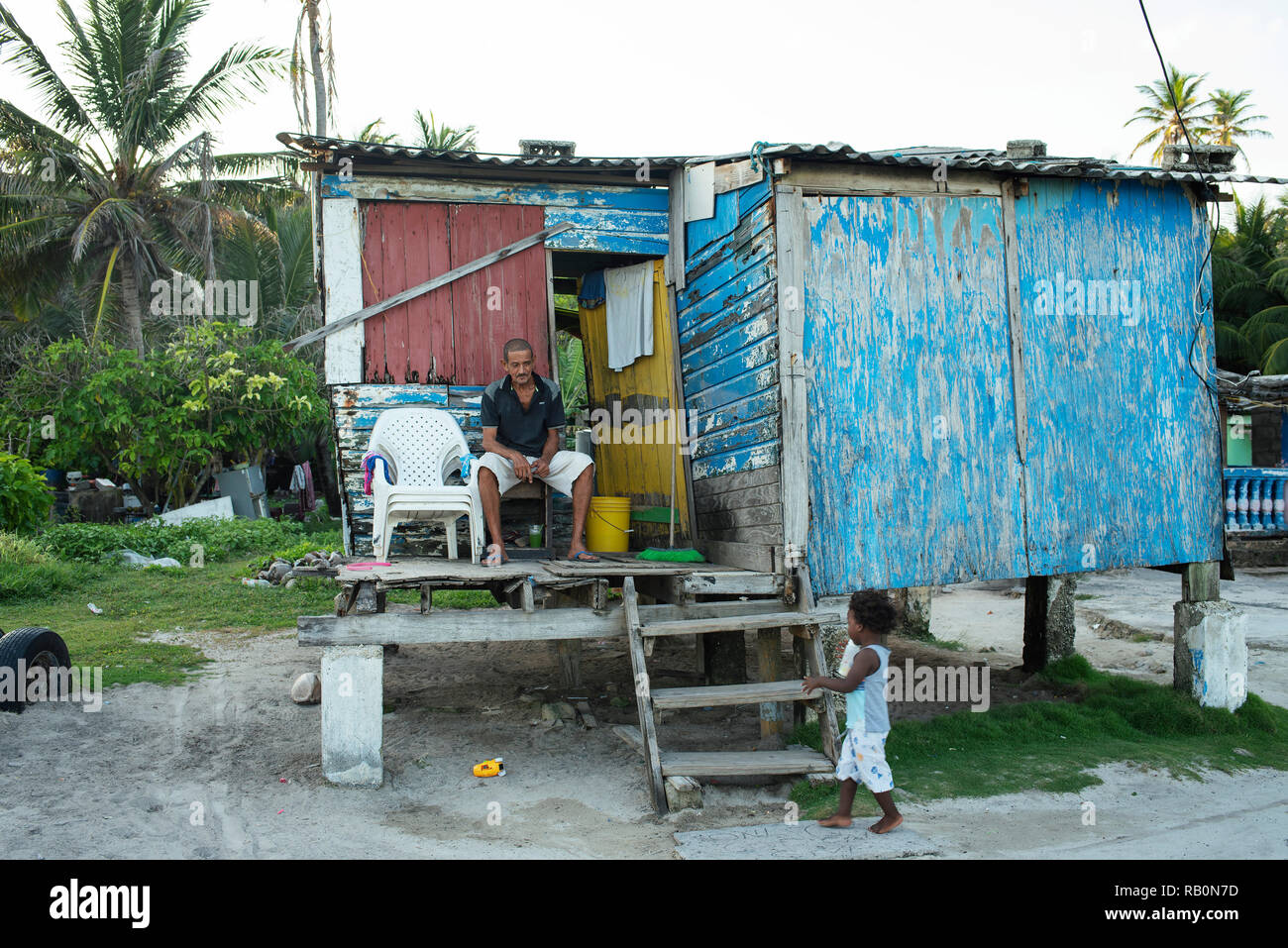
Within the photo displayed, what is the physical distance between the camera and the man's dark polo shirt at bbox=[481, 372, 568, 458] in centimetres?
698

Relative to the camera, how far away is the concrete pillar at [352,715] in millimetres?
5523

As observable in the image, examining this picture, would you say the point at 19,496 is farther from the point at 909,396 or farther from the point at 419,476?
the point at 909,396

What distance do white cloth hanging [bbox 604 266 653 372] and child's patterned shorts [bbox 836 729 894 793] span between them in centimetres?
386

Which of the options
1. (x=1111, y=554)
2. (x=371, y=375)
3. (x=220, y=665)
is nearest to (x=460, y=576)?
(x=371, y=375)

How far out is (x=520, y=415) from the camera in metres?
7.06

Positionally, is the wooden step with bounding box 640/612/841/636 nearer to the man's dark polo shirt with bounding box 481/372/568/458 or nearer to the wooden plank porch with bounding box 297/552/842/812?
the wooden plank porch with bounding box 297/552/842/812

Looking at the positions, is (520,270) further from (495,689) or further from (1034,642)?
(1034,642)

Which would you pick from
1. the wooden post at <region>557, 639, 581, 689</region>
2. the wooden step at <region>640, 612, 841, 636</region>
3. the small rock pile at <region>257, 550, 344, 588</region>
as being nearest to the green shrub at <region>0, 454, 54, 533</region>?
the small rock pile at <region>257, 550, 344, 588</region>

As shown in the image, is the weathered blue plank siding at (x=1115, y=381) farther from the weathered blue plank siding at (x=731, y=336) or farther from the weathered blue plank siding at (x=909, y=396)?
the weathered blue plank siding at (x=731, y=336)

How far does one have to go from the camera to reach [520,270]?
7.77 m

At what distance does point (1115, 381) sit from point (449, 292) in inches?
197

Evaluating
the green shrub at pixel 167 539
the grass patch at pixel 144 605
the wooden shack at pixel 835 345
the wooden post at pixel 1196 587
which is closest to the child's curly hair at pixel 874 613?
the wooden shack at pixel 835 345

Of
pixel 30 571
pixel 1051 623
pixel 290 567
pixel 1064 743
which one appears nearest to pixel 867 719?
pixel 1064 743

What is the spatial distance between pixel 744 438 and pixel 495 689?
321 centimetres
